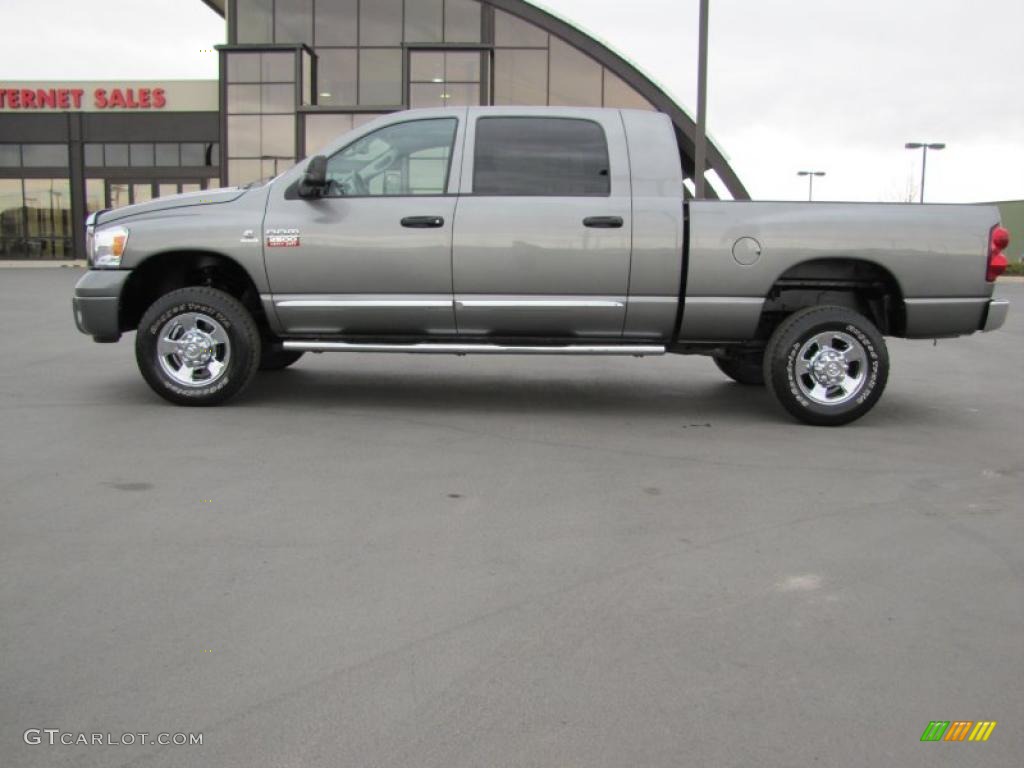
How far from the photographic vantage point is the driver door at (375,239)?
6.74 meters

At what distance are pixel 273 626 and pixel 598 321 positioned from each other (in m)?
3.90

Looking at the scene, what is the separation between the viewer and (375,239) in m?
6.74

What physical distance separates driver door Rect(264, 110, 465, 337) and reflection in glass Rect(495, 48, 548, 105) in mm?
30222

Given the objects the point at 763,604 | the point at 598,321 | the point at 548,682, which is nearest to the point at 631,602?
the point at 763,604

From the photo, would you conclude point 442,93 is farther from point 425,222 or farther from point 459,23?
point 425,222

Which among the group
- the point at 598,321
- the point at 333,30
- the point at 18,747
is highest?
the point at 333,30

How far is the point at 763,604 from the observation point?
362 cm

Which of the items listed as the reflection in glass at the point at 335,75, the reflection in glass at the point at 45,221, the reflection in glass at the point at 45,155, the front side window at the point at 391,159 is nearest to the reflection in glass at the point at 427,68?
the reflection in glass at the point at 335,75

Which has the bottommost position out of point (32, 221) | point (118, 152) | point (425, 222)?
point (425, 222)

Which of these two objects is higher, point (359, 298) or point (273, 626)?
point (359, 298)

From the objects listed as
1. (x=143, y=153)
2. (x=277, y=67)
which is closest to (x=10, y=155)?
(x=143, y=153)

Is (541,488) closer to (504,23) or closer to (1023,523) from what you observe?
(1023,523)

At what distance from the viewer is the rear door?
262 inches

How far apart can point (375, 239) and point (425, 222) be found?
0.37 metres
